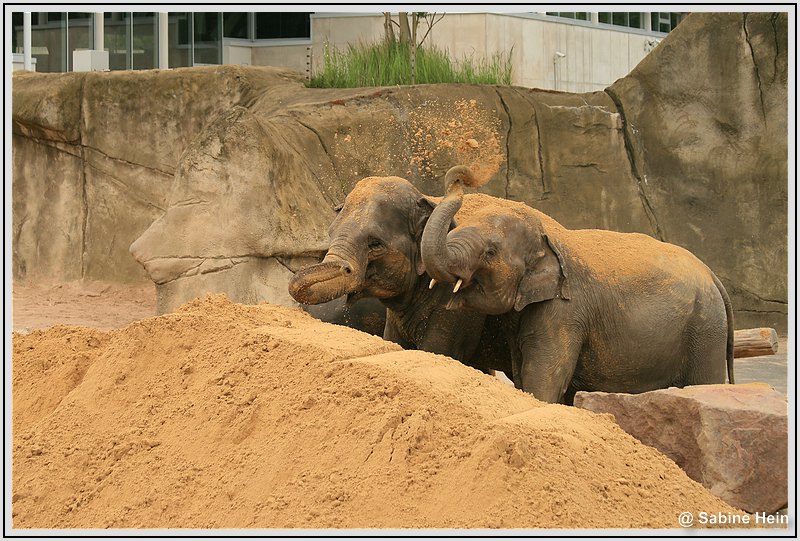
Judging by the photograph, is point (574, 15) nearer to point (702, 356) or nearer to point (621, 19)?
point (621, 19)

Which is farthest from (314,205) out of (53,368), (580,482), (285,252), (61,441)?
(580,482)

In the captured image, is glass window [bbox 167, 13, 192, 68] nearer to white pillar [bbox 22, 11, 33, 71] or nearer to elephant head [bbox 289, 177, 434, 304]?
white pillar [bbox 22, 11, 33, 71]

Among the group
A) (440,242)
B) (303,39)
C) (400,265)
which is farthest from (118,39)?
(440,242)

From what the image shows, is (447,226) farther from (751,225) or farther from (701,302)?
(751,225)

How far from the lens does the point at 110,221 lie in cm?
1575

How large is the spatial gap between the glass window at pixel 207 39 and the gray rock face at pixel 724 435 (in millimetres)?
17450

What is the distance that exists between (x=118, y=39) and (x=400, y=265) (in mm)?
15084

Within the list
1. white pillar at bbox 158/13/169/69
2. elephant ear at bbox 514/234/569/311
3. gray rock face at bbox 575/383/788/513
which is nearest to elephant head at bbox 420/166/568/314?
elephant ear at bbox 514/234/569/311

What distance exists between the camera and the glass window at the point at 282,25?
22155 millimetres

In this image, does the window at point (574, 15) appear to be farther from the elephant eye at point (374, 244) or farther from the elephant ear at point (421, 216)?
the elephant eye at point (374, 244)

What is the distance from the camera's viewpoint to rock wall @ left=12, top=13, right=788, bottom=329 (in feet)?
40.2

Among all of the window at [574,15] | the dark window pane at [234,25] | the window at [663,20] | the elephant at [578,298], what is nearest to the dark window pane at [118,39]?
the dark window pane at [234,25]

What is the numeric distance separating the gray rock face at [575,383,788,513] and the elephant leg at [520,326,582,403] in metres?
1.32
